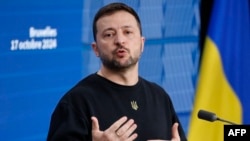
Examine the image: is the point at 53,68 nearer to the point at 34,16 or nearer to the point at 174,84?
the point at 34,16

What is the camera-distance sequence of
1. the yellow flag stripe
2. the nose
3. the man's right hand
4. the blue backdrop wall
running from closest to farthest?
the man's right hand
the nose
the blue backdrop wall
the yellow flag stripe

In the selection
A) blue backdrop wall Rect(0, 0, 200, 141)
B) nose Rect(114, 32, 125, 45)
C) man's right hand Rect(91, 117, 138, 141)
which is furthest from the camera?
blue backdrop wall Rect(0, 0, 200, 141)

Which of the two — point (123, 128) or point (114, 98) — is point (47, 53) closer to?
point (114, 98)

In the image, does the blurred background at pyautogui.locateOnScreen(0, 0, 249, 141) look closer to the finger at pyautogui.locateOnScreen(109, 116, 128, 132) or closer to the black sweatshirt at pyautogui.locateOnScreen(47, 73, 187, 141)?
the black sweatshirt at pyautogui.locateOnScreen(47, 73, 187, 141)

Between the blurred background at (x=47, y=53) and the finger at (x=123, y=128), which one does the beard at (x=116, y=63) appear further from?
the blurred background at (x=47, y=53)

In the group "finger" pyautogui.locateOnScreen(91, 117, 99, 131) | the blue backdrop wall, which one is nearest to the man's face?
"finger" pyautogui.locateOnScreen(91, 117, 99, 131)

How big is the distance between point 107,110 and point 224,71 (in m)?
1.94

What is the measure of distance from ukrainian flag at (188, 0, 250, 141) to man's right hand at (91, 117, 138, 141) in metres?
1.80

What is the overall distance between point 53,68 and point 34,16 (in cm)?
27

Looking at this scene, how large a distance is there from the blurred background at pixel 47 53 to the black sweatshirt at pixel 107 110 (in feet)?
2.42

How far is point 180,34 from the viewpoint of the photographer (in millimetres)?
3604

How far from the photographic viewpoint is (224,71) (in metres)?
3.93

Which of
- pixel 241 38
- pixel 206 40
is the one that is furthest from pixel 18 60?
pixel 241 38

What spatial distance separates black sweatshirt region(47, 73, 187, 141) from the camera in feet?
6.68
